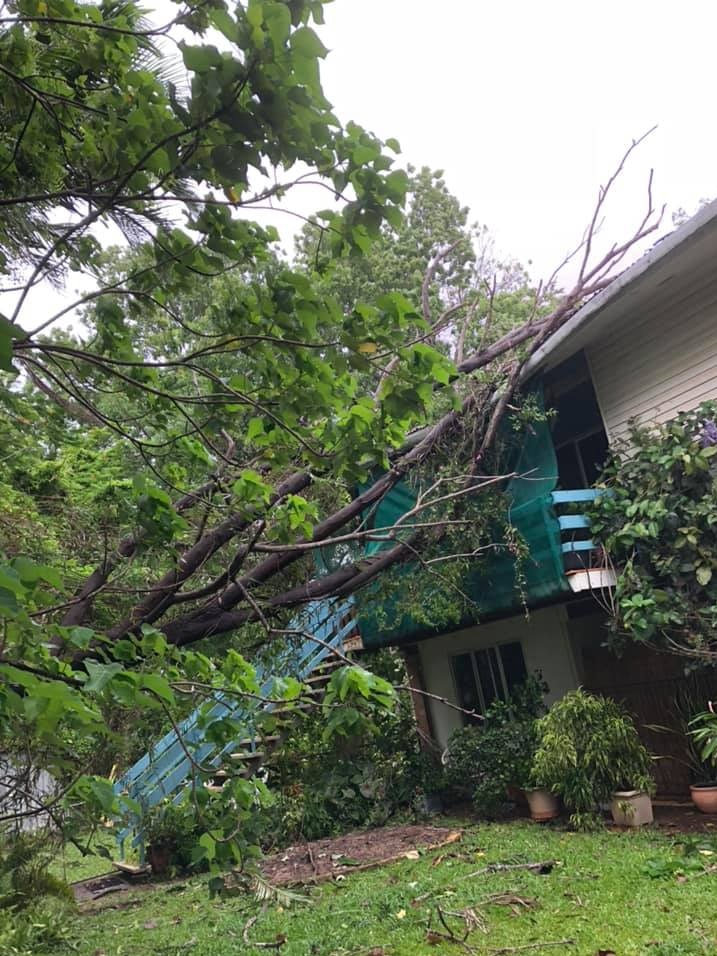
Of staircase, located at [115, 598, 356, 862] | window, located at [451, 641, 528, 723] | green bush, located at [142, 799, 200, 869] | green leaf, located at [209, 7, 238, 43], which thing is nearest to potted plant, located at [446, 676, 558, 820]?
window, located at [451, 641, 528, 723]

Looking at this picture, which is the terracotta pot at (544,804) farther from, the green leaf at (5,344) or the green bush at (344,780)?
the green leaf at (5,344)

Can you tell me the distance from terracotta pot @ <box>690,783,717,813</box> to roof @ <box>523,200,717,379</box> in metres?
4.51

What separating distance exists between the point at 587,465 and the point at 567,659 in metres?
2.60

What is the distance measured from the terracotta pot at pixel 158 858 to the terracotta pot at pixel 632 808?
5.99 m

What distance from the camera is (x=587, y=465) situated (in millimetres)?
9867

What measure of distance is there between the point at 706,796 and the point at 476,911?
123 inches

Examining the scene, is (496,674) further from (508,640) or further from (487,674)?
(508,640)

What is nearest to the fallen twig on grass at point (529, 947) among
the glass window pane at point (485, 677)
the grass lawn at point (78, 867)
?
the glass window pane at point (485, 677)

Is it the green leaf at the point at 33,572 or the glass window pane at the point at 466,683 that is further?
the glass window pane at the point at 466,683

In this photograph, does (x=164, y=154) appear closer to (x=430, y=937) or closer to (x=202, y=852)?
(x=202, y=852)

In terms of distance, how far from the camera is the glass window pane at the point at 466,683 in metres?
11.3

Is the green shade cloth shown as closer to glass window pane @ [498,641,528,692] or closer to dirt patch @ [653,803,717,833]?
glass window pane @ [498,641,528,692]

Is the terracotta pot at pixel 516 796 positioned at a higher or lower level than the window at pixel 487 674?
lower

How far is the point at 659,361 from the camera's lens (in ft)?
25.3
